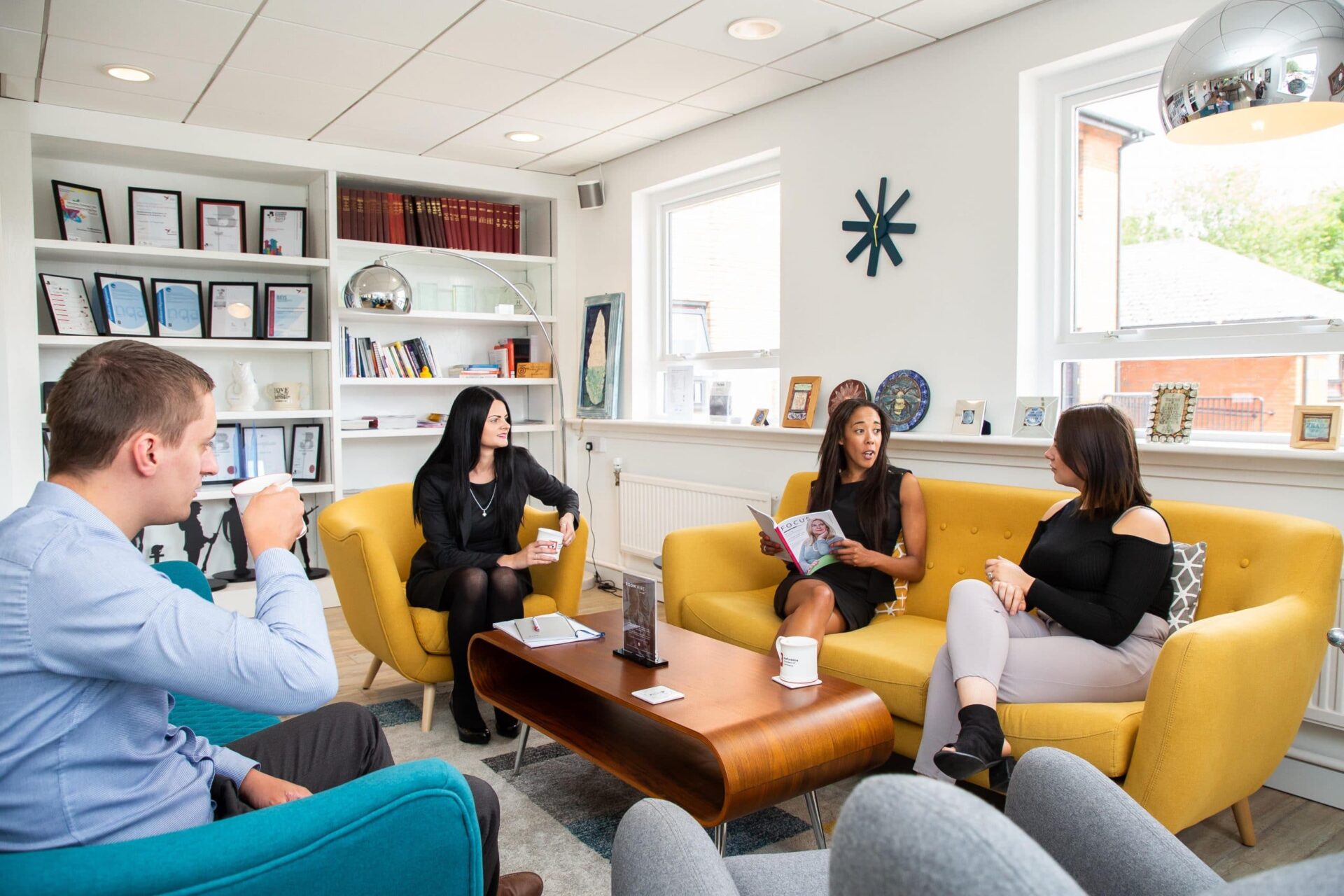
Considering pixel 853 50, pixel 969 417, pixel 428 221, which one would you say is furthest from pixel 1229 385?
pixel 428 221

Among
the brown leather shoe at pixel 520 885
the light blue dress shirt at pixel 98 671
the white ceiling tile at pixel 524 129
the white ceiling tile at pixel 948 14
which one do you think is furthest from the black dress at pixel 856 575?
the white ceiling tile at pixel 524 129

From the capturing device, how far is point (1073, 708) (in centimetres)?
216

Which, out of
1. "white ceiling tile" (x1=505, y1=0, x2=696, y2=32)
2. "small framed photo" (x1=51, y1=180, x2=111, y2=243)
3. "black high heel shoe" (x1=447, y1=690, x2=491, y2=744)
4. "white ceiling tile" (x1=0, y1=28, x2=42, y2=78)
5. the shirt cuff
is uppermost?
"white ceiling tile" (x1=505, y1=0, x2=696, y2=32)

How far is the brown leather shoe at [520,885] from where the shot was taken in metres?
1.80

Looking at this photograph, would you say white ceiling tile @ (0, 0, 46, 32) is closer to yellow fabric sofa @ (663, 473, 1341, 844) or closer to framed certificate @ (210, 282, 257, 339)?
framed certificate @ (210, 282, 257, 339)

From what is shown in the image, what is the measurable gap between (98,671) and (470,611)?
6.73 feet

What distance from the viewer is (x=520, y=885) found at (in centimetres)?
183

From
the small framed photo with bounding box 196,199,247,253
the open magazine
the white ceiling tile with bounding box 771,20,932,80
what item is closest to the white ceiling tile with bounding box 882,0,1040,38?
the white ceiling tile with bounding box 771,20,932,80

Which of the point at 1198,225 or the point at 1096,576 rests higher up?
the point at 1198,225

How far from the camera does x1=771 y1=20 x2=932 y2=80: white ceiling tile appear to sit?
3.49m

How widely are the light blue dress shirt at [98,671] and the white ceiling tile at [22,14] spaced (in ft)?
9.36

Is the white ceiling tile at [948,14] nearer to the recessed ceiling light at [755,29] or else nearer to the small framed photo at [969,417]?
the recessed ceiling light at [755,29]

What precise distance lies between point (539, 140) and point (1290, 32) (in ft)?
13.1

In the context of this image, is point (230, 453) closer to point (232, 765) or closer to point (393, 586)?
point (393, 586)
